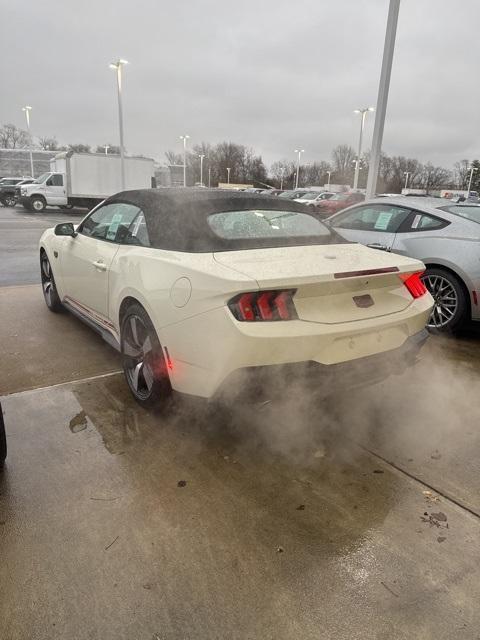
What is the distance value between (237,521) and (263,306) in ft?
3.28

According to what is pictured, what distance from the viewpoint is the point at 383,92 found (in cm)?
779

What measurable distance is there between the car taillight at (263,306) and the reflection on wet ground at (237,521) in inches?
15.3

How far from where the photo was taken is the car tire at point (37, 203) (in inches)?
960

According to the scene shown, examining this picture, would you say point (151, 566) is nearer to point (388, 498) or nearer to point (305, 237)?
point (388, 498)

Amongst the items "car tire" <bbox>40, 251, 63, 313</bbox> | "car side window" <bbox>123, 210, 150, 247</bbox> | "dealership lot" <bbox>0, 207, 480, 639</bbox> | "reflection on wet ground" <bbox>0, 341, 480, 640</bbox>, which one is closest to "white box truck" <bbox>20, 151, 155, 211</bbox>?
"car tire" <bbox>40, 251, 63, 313</bbox>

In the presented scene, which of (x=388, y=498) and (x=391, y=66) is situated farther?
(x=391, y=66)

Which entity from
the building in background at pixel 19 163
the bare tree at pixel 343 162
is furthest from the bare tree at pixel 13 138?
the bare tree at pixel 343 162

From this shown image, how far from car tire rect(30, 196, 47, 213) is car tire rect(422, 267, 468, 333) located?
23.9 metres

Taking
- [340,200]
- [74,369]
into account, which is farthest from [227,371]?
[340,200]

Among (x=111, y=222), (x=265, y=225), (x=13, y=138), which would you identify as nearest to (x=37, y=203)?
(x=111, y=222)

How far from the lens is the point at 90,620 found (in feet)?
5.35

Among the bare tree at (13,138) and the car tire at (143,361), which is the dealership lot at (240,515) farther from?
the bare tree at (13,138)

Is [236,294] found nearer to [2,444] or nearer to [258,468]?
[258,468]

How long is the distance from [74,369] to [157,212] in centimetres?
146
